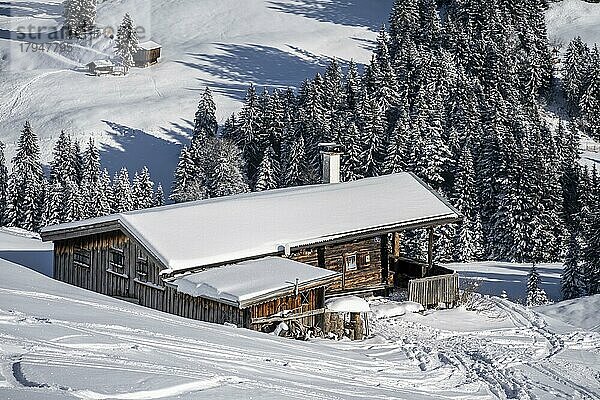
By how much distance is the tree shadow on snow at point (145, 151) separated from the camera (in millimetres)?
83312

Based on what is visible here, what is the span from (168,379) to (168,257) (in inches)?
494

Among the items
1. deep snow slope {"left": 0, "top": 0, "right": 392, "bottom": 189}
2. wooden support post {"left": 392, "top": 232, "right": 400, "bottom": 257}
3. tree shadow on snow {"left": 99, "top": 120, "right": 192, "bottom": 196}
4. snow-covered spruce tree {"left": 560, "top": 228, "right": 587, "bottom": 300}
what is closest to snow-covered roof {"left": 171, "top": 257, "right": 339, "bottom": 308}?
wooden support post {"left": 392, "top": 232, "right": 400, "bottom": 257}

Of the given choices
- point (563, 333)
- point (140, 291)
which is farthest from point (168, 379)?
point (563, 333)

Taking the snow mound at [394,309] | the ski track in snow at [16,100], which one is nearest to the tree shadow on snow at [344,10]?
the ski track in snow at [16,100]

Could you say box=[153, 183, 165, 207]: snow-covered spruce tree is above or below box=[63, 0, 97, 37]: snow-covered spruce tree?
below

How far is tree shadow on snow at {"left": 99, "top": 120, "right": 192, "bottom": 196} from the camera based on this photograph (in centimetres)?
8331

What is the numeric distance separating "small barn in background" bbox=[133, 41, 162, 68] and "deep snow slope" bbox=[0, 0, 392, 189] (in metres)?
1.36

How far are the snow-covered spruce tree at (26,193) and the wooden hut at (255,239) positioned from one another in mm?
44929

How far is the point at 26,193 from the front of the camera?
241 feet

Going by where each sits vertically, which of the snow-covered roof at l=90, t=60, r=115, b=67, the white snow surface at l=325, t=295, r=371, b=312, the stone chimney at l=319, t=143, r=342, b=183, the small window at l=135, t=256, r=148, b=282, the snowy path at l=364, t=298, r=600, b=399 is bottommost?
the snowy path at l=364, t=298, r=600, b=399

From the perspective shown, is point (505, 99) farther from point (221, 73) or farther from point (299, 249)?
point (299, 249)

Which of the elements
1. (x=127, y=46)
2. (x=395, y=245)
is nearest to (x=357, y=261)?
(x=395, y=245)

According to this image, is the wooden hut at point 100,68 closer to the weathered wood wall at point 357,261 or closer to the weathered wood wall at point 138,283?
the weathered wood wall at point 357,261

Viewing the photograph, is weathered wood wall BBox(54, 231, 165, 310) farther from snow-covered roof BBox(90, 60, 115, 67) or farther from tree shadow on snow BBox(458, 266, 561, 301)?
snow-covered roof BBox(90, 60, 115, 67)
